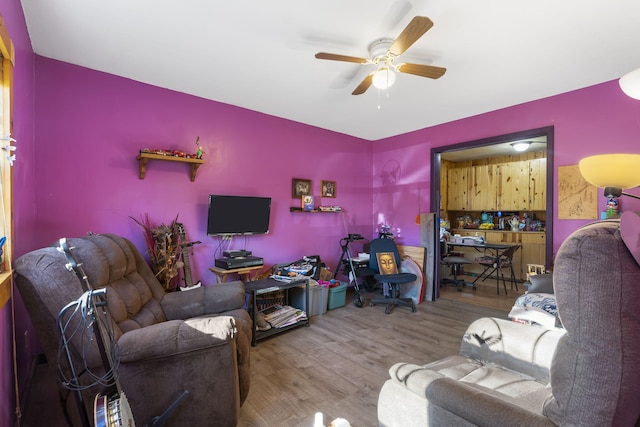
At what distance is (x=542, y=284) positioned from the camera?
2787 mm

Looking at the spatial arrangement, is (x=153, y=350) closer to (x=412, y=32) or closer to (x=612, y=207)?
(x=412, y=32)

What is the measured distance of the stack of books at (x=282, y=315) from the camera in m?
3.23

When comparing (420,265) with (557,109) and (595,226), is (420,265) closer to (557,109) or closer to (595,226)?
(557,109)

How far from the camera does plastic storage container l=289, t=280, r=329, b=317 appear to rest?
366cm

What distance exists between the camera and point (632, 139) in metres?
2.83

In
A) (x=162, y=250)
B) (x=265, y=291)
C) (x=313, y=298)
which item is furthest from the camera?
(x=313, y=298)

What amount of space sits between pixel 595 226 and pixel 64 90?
11.9 ft

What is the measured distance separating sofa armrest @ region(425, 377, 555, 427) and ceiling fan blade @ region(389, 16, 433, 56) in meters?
1.74

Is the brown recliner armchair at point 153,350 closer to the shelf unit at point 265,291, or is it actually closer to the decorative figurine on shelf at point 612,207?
the shelf unit at point 265,291

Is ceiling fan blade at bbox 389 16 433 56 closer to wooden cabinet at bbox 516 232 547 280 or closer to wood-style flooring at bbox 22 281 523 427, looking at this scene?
wood-style flooring at bbox 22 281 523 427

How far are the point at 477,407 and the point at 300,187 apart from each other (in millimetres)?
3562

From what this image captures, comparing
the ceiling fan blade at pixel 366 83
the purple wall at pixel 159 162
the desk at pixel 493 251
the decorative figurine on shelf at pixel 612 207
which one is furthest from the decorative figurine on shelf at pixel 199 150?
the desk at pixel 493 251

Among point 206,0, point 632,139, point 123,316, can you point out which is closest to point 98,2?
point 206,0

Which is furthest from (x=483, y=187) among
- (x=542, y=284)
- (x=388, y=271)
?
(x=542, y=284)
